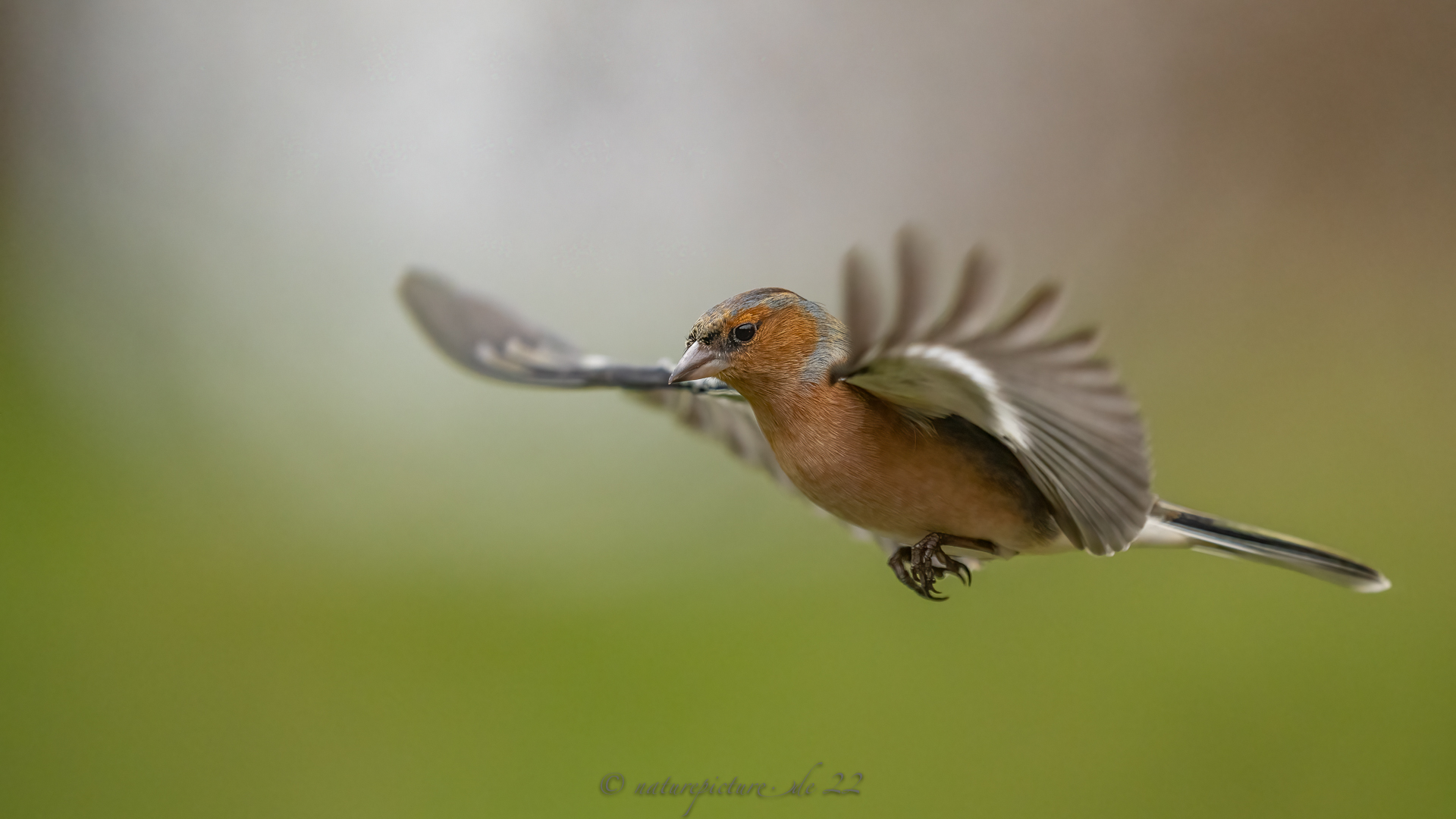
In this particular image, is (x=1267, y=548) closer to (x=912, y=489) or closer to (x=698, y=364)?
(x=912, y=489)

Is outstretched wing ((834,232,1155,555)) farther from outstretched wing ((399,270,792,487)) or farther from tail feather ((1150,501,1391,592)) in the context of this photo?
outstretched wing ((399,270,792,487))

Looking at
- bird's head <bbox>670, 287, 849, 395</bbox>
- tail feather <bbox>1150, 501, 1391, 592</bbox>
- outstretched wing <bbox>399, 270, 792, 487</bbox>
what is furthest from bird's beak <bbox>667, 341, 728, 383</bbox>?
tail feather <bbox>1150, 501, 1391, 592</bbox>

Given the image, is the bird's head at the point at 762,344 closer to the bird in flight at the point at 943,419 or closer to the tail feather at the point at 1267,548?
the bird in flight at the point at 943,419

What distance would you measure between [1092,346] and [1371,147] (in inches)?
108

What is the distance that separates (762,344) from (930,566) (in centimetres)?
25

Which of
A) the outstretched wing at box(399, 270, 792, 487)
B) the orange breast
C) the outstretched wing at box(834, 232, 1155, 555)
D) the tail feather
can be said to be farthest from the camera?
the outstretched wing at box(399, 270, 792, 487)

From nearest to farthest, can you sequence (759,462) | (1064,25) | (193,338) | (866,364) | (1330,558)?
(866,364) → (1330,558) → (759,462) → (1064,25) → (193,338)

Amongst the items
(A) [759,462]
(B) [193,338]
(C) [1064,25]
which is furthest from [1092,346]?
(B) [193,338]

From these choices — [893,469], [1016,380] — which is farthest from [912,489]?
[1016,380]

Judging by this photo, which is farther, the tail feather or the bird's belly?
the tail feather

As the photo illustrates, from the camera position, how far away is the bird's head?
0.71 metres

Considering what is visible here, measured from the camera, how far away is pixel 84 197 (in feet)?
10.2

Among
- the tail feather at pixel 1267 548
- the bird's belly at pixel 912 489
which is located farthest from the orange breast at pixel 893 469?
the tail feather at pixel 1267 548

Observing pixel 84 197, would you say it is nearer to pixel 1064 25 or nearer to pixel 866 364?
pixel 1064 25
